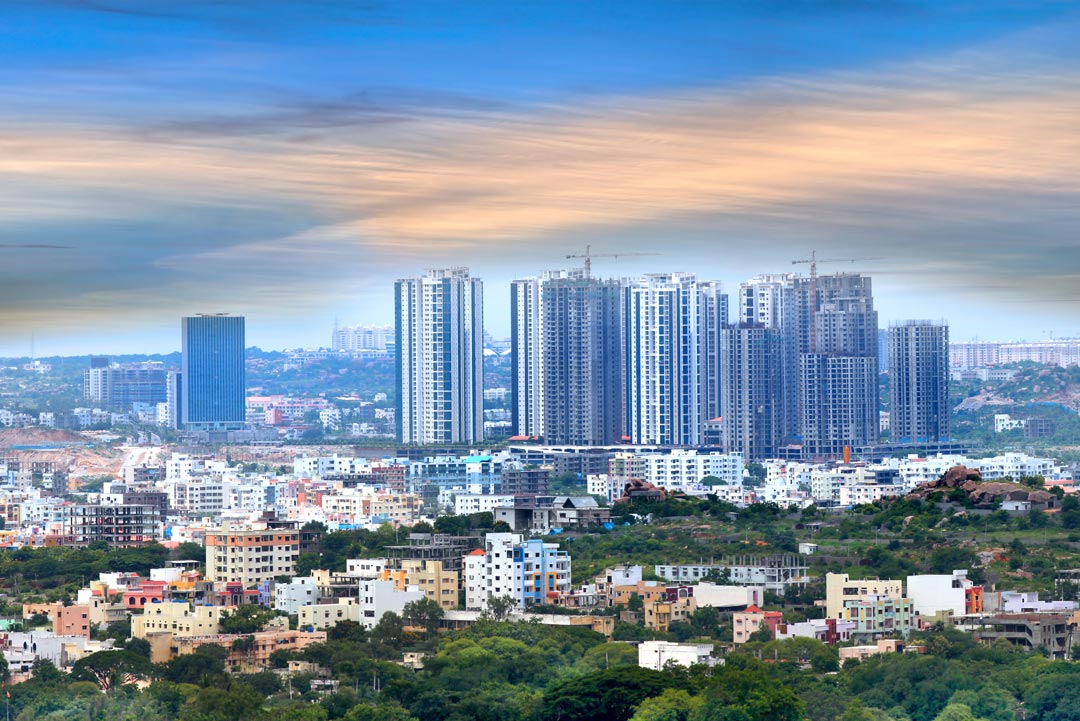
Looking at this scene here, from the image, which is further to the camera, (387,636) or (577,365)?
(577,365)

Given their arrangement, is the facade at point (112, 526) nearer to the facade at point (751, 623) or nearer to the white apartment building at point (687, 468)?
the facade at point (751, 623)

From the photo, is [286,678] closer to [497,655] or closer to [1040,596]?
[497,655]

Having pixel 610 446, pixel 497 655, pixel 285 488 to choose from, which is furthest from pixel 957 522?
pixel 610 446

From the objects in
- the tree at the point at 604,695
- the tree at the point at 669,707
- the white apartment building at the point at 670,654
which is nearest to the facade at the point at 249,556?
the white apartment building at the point at 670,654

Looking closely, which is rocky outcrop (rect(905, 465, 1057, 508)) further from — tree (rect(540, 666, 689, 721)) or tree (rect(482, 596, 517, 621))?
tree (rect(540, 666, 689, 721))

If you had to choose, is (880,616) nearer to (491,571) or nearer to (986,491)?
(491,571)

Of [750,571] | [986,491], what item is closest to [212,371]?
[986,491]
